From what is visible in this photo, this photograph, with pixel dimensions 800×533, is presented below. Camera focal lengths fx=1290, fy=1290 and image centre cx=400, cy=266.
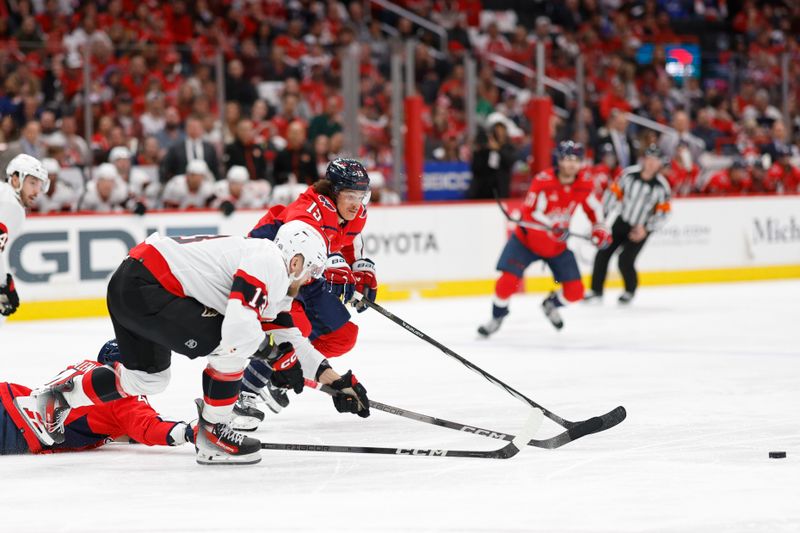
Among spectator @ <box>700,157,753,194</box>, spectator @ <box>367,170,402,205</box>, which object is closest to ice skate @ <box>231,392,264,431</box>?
A: spectator @ <box>367,170,402,205</box>

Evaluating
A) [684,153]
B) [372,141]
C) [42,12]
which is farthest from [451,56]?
[42,12]

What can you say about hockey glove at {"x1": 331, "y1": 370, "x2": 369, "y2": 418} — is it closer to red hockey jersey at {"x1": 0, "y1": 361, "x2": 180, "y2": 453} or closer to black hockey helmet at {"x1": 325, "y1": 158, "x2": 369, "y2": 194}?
red hockey jersey at {"x1": 0, "y1": 361, "x2": 180, "y2": 453}

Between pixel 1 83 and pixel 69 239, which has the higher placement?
pixel 1 83

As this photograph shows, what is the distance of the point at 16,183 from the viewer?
241 inches

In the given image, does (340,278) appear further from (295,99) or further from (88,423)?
(295,99)

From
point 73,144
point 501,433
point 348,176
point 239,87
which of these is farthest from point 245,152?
point 501,433

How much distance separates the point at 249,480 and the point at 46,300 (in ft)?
22.1

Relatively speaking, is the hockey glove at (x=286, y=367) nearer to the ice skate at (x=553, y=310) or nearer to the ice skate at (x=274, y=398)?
the ice skate at (x=274, y=398)

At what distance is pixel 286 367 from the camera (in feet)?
15.3

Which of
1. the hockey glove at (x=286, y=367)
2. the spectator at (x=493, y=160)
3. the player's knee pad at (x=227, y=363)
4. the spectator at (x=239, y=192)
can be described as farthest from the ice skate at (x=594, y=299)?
the player's knee pad at (x=227, y=363)

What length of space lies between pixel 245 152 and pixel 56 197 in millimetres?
1697

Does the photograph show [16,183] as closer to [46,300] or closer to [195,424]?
[195,424]

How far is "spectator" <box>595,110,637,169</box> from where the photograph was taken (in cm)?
1316

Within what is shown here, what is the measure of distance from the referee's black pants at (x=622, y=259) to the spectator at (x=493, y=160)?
4.07 ft
